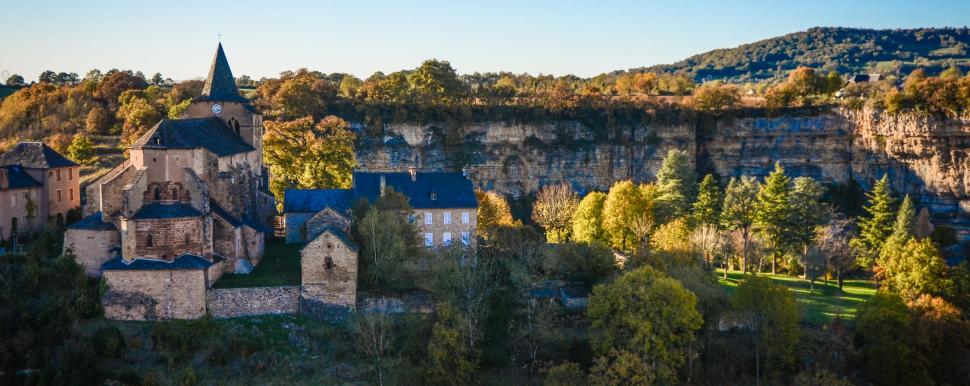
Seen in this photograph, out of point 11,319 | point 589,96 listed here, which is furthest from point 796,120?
point 11,319

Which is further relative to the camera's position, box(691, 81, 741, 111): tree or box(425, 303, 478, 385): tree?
box(691, 81, 741, 111): tree

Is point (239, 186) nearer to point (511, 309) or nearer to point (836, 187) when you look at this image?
point (511, 309)

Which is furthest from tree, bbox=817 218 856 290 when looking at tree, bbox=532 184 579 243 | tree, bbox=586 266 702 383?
tree, bbox=586 266 702 383

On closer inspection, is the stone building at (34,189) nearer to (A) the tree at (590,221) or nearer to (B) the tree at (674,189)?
(A) the tree at (590,221)

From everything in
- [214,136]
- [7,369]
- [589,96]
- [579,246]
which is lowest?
[7,369]

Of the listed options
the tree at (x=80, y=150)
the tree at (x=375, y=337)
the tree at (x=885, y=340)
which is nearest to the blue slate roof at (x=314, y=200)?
the tree at (x=375, y=337)

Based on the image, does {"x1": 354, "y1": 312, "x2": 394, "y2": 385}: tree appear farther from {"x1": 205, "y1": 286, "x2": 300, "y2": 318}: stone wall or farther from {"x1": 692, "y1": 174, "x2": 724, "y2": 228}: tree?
{"x1": 692, "y1": 174, "x2": 724, "y2": 228}: tree
